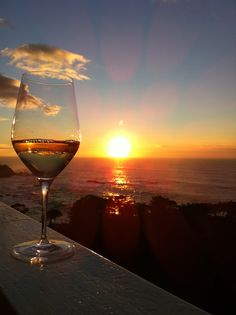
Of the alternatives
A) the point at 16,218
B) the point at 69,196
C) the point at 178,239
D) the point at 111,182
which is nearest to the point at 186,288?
the point at 178,239

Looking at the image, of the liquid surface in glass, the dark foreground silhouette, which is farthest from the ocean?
the liquid surface in glass

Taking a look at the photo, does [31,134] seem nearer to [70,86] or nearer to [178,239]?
[70,86]

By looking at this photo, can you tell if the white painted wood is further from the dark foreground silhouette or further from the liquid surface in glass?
the dark foreground silhouette

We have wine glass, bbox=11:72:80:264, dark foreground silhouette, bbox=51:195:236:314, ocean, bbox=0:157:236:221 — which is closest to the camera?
wine glass, bbox=11:72:80:264

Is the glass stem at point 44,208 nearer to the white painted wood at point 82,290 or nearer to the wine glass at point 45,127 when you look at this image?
the wine glass at point 45,127

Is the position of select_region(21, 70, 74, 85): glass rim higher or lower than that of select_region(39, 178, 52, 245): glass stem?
higher

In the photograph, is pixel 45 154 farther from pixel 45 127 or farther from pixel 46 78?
pixel 46 78
